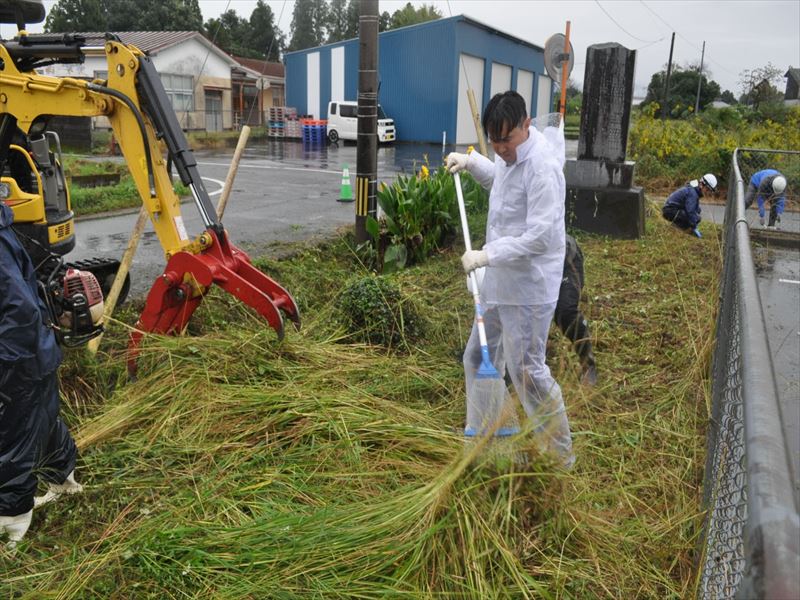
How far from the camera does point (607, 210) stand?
9.41m

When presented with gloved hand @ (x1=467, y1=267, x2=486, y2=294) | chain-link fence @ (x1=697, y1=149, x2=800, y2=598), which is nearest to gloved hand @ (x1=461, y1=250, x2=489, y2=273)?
gloved hand @ (x1=467, y1=267, x2=486, y2=294)

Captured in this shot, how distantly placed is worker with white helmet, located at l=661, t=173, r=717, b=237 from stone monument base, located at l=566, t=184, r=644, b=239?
3.15ft

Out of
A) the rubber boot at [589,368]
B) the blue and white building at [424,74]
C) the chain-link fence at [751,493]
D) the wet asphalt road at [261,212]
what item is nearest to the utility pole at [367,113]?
the wet asphalt road at [261,212]

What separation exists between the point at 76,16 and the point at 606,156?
138 ft

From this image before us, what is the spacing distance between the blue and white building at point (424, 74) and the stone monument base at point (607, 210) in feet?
68.4

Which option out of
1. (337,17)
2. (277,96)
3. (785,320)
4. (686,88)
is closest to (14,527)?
(785,320)

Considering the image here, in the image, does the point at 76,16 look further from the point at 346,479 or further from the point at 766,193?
the point at 346,479

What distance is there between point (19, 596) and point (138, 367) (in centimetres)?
177

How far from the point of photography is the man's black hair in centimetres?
335

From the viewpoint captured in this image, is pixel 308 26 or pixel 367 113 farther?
pixel 308 26

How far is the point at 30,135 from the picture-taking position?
4.86 metres

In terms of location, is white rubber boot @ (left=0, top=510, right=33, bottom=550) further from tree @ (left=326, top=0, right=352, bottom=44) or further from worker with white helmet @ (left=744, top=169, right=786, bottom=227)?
tree @ (left=326, top=0, right=352, bottom=44)

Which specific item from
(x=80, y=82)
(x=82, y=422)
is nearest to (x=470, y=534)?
(x=82, y=422)

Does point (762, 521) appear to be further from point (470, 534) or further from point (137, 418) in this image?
point (137, 418)
